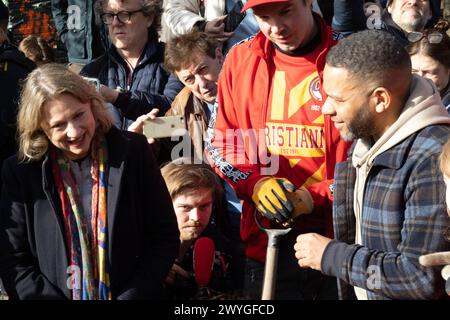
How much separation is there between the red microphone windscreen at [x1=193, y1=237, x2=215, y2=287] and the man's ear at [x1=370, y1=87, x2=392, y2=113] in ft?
4.17

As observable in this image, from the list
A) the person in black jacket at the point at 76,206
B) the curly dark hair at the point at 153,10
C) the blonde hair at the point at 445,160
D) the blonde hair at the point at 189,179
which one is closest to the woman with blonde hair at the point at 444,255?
the blonde hair at the point at 445,160

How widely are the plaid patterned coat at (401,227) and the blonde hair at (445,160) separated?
84 millimetres

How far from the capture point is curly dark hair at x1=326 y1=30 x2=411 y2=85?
10.4 feet

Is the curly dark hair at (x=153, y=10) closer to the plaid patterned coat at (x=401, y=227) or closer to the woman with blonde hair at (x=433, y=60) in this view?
the woman with blonde hair at (x=433, y=60)

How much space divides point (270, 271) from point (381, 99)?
3.10 feet

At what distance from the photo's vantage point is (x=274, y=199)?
3.56 metres

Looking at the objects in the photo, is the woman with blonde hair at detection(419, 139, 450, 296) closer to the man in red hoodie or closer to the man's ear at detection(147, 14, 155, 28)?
the man in red hoodie

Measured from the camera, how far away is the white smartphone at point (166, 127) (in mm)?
4508

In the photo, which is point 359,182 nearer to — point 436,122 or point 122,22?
point 436,122

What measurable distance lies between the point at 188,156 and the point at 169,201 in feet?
3.79

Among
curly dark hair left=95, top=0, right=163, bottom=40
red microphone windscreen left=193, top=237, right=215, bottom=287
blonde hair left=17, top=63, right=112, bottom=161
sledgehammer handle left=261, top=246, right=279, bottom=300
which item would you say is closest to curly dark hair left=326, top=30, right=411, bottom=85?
sledgehammer handle left=261, top=246, right=279, bottom=300

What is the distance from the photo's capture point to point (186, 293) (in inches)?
156

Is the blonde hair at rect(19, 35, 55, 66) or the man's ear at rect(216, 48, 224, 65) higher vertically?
the blonde hair at rect(19, 35, 55, 66)
